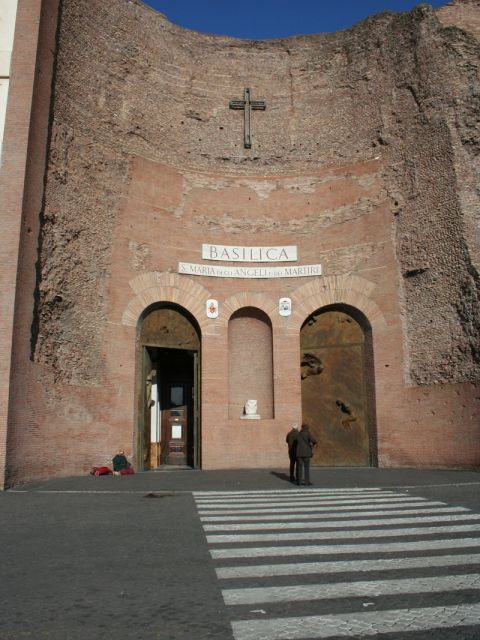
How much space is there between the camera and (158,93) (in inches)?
728

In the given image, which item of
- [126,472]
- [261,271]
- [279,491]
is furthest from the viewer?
[261,271]

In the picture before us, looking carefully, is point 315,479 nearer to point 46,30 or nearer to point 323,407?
point 323,407

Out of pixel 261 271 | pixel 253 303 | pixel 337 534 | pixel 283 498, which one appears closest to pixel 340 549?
pixel 337 534

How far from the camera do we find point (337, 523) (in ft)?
21.9

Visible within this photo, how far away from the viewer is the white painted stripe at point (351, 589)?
3.74m

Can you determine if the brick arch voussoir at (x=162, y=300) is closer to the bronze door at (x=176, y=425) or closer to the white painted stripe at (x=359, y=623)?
the bronze door at (x=176, y=425)

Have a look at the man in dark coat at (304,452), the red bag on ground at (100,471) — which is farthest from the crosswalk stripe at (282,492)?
the red bag on ground at (100,471)

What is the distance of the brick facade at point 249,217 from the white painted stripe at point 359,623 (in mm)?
10525

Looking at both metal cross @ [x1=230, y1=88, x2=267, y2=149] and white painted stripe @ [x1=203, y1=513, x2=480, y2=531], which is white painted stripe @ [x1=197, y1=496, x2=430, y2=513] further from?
metal cross @ [x1=230, y1=88, x2=267, y2=149]

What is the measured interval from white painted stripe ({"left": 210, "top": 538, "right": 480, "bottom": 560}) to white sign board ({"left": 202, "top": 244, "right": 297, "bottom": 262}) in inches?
514

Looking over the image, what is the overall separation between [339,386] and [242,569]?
1301cm

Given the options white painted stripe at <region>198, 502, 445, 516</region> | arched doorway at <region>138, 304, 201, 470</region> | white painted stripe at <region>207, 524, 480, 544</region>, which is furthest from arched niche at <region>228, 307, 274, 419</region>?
white painted stripe at <region>207, 524, 480, 544</region>

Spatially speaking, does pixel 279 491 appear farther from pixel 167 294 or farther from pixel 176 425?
pixel 176 425

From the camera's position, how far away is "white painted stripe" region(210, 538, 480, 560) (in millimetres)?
5059
